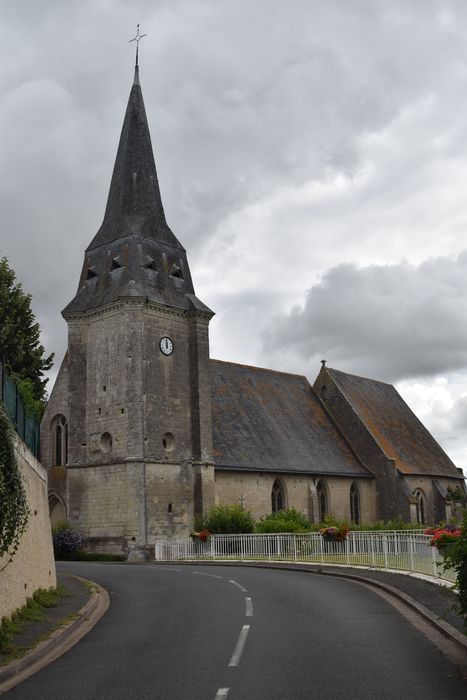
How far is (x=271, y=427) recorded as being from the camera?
44.4 metres

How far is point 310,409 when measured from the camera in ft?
165

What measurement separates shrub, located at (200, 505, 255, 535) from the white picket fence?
1.09 metres

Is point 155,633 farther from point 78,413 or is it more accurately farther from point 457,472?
point 457,472

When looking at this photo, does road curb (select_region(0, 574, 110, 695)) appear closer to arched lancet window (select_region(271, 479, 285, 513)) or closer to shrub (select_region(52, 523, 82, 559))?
shrub (select_region(52, 523, 82, 559))

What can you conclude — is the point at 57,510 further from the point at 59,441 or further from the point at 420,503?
the point at 420,503

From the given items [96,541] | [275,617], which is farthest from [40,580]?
[96,541]

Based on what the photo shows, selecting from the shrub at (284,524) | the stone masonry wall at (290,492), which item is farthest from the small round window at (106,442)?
the shrub at (284,524)

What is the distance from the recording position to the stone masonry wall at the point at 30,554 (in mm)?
12328

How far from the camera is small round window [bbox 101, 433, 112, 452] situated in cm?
3728

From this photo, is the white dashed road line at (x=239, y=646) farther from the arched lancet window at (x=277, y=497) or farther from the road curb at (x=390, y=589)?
the arched lancet window at (x=277, y=497)

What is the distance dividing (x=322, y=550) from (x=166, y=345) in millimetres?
15136

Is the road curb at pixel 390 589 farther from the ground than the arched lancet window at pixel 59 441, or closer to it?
closer to it

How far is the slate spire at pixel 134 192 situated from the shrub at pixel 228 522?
1445cm

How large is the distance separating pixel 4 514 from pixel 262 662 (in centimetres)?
396
